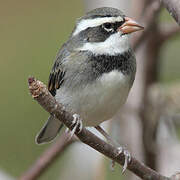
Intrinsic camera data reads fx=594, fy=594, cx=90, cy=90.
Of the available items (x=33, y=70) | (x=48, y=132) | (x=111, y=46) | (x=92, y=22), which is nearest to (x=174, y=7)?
(x=111, y=46)

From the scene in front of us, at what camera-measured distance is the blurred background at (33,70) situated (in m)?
4.76

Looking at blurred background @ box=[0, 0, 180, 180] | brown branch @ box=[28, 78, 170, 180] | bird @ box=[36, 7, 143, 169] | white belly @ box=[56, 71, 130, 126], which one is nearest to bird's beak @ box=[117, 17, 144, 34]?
bird @ box=[36, 7, 143, 169]

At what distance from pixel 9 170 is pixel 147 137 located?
5.64 feet

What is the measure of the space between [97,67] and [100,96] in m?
0.19

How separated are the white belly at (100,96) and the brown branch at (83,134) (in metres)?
0.62

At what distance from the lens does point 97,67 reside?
3754mm

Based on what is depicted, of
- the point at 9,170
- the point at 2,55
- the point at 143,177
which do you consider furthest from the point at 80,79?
the point at 2,55

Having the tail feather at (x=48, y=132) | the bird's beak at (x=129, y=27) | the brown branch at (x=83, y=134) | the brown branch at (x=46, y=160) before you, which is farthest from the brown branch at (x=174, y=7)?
the tail feather at (x=48, y=132)

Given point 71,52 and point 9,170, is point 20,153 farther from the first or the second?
point 71,52

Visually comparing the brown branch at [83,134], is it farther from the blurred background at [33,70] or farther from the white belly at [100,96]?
the blurred background at [33,70]

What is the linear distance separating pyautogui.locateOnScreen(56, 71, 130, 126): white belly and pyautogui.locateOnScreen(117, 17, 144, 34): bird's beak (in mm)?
277

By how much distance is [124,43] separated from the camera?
3.85 meters

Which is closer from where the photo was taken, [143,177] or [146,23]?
[143,177]

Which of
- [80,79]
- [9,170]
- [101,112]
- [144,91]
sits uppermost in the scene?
[80,79]
